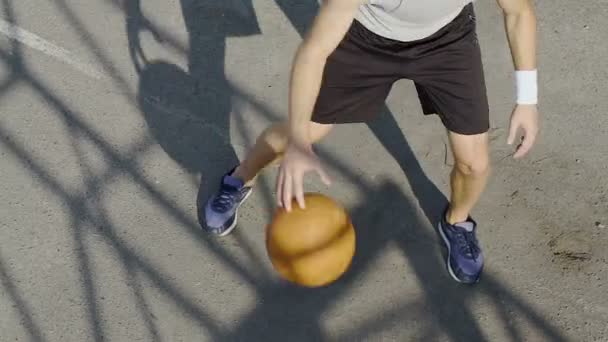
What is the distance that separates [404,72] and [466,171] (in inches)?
24.3

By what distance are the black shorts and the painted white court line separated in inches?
80.2

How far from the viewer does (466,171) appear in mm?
3236

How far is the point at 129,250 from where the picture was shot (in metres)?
3.73

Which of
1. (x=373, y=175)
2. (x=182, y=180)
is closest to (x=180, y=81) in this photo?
(x=182, y=180)

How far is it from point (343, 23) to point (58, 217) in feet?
7.19

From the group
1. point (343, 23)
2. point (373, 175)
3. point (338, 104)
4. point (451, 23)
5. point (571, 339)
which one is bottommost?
point (571, 339)

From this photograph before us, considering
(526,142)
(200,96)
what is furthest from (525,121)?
(200,96)

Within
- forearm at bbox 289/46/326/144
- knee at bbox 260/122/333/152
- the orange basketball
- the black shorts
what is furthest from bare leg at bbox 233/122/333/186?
forearm at bbox 289/46/326/144

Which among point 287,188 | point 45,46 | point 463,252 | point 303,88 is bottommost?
point 463,252

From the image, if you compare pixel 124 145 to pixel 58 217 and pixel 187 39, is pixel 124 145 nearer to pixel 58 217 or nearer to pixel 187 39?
pixel 58 217

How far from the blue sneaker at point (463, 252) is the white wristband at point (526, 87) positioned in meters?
0.93

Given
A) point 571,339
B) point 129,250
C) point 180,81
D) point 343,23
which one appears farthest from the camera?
point 180,81

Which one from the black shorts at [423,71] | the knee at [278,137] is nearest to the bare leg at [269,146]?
the knee at [278,137]

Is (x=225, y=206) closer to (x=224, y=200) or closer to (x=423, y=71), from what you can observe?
(x=224, y=200)
